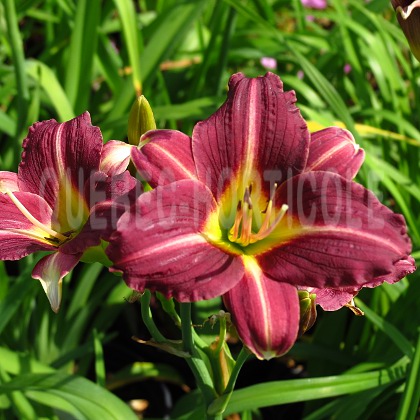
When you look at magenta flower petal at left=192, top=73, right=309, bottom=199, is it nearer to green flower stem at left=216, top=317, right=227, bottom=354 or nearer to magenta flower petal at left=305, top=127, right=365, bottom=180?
magenta flower petal at left=305, top=127, right=365, bottom=180

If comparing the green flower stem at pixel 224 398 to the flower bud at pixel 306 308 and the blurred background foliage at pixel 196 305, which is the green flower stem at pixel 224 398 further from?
the blurred background foliage at pixel 196 305

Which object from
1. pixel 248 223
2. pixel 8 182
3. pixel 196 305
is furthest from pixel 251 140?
pixel 196 305

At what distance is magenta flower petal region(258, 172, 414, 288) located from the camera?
0.64m

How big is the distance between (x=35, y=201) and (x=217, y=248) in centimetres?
26

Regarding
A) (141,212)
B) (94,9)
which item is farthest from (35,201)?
(94,9)

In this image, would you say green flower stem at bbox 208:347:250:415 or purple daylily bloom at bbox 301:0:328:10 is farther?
purple daylily bloom at bbox 301:0:328:10

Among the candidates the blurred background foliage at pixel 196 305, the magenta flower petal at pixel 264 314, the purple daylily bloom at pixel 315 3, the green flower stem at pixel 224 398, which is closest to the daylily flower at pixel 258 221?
the magenta flower petal at pixel 264 314

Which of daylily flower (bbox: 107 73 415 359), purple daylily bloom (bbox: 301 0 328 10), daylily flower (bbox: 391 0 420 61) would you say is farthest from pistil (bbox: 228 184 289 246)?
purple daylily bloom (bbox: 301 0 328 10)

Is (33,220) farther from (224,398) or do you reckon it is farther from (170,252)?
(224,398)

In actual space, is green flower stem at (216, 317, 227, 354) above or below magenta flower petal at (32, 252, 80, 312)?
below

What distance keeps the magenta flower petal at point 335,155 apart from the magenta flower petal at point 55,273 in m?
0.29

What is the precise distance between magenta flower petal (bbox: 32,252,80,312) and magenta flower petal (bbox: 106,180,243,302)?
0.09 m

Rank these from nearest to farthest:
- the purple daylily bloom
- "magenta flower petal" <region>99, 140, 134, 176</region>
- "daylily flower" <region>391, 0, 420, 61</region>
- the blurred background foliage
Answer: "magenta flower petal" <region>99, 140, 134, 176</region> → "daylily flower" <region>391, 0, 420, 61</region> → the blurred background foliage → the purple daylily bloom

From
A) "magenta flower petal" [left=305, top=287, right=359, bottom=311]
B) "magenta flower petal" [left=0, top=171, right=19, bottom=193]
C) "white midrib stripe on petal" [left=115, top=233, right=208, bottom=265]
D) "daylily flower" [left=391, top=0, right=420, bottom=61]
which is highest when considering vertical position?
"daylily flower" [left=391, top=0, right=420, bottom=61]
